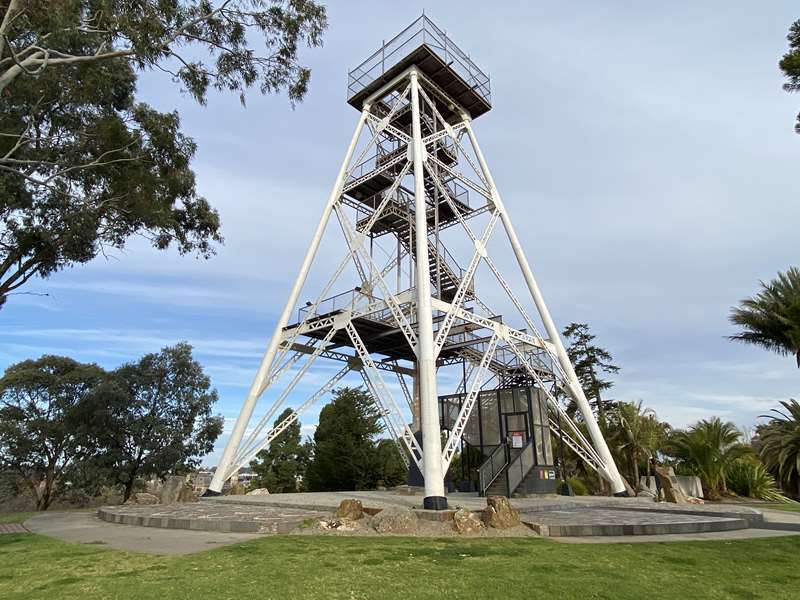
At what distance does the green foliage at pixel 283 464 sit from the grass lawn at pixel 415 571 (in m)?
28.2

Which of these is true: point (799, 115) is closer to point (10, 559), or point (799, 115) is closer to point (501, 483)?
point (501, 483)

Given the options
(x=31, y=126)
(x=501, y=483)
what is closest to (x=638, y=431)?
(x=501, y=483)

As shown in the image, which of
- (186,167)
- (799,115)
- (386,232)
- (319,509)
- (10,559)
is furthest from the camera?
(386,232)

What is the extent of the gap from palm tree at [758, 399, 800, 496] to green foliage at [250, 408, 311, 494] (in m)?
28.0

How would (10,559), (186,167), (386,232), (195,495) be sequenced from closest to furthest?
(10,559) → (186,167) → (195,495) → (386,232)

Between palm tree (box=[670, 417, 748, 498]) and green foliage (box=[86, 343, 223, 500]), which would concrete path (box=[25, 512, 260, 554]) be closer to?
green foliage (box=[86, 343, 223, 500])

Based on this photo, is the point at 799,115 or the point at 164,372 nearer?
the point at 799,115

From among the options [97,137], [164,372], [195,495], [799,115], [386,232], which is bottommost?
[195,495]

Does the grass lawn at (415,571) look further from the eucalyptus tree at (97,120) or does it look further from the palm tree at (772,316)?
the palm tree at (772,316)

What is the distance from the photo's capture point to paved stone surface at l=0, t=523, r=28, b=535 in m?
10.4

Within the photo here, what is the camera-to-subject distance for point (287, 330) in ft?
56.5

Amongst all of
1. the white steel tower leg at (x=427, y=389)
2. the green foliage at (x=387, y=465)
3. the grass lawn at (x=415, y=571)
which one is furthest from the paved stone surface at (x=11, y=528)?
→ the green foliage at (x=387, y=465)

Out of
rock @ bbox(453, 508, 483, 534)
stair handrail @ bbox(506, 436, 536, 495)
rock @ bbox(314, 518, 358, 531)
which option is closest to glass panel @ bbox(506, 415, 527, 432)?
stair handrail @ bbox(506, 436, 536, 495)

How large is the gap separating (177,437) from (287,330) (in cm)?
1136
